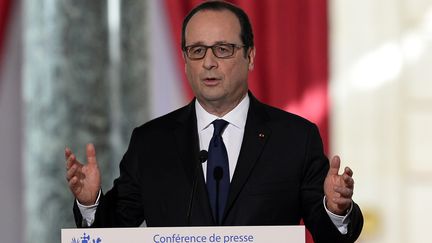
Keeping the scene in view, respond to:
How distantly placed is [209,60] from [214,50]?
0.13 feet

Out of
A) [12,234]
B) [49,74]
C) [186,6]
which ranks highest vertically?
[186,6]

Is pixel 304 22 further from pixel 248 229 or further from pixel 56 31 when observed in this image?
pixel 248 229

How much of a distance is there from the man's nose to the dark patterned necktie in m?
0.20

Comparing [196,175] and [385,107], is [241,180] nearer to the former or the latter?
[196,175]

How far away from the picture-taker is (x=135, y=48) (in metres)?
4.63

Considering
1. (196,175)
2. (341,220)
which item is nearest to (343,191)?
(341,220)

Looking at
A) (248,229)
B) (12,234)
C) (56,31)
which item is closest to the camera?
(248,229)

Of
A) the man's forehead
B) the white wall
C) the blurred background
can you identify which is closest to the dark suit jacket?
the man's forehead

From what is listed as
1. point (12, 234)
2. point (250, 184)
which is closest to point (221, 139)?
point (250, 184)

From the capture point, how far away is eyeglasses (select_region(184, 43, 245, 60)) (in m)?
2.06

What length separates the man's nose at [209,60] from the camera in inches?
80.1

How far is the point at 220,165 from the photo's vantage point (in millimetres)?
1995

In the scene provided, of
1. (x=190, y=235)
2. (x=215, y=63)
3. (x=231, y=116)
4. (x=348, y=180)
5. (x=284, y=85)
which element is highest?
(x=284, y=85)

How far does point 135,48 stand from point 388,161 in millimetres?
1628
